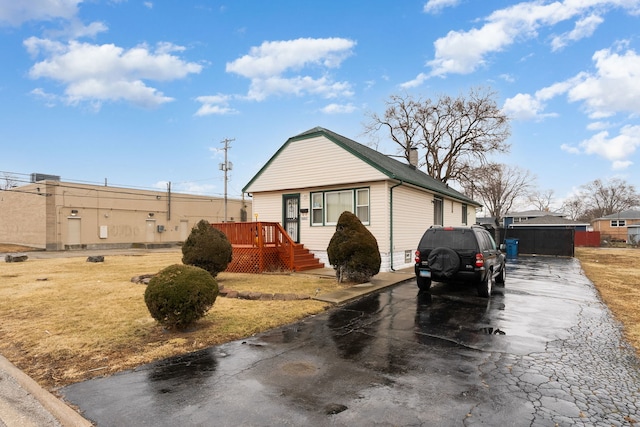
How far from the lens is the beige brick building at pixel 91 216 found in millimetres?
29406

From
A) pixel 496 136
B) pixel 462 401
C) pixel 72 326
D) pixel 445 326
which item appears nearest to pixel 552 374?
pixel 462 401

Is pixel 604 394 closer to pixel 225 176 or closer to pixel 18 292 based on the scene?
pixel 18 292

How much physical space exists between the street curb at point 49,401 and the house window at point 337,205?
1102 cm

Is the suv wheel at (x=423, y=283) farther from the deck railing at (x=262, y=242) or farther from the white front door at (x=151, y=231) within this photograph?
the white front door at (x=151, y=231)

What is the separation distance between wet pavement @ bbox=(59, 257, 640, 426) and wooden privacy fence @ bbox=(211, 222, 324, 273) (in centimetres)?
676

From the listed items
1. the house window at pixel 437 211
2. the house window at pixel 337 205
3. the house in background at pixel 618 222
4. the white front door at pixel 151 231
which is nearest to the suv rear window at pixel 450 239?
the house window at pixel 337 205

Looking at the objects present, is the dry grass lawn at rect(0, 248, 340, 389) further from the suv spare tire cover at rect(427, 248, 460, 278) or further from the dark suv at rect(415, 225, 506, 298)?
the suv spare tire cover at rect(427, 248, 460, 278)

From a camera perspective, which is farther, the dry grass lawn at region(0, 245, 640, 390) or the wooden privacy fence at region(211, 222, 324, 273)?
the wooden privacy fence at region(211, 222, 324, 273)

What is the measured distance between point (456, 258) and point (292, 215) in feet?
29.1

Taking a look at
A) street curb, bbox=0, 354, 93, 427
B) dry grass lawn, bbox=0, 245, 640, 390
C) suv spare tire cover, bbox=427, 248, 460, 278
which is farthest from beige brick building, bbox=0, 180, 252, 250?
suv spare tire cover, bbox=427, 248, 460, 278

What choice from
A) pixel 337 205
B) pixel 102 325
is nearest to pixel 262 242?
pixel 337 205

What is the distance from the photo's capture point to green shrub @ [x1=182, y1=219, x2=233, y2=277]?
10.0m

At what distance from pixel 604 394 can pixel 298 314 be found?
4.79 metres

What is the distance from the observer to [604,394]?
12.2 feet
